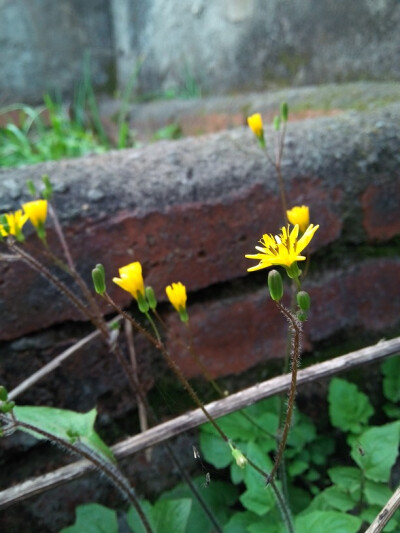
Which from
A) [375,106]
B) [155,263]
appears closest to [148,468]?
[155,263]

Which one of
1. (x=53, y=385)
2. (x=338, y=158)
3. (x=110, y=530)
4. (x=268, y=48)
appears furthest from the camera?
(x=268, y=48)

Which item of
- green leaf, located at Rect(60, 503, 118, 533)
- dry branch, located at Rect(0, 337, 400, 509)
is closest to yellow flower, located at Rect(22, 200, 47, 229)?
dry branch, located at Rect(0, 337, 400, 509)

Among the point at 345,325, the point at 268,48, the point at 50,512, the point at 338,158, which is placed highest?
the point at 268,48

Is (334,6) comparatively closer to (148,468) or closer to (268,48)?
(268,48)

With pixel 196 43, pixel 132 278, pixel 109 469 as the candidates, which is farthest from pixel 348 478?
pixel 196 43

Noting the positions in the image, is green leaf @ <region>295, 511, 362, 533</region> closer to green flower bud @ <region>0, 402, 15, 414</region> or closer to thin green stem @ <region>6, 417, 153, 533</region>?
thin green stem @ <region>6, 417, 153, 533</region>

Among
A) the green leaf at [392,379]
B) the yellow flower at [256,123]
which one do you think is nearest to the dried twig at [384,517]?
the green leaf at [392,379]
